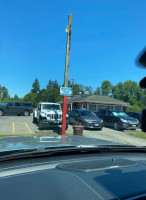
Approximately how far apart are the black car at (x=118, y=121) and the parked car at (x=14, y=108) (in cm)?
1472

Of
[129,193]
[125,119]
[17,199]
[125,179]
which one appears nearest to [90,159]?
[125,179]

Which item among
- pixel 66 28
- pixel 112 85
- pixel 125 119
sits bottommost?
pixel 125 119

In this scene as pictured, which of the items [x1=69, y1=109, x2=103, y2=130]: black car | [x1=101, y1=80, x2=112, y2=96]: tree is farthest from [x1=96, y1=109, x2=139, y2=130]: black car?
[x1=101, y1=80, x2=112, y2=96]: tree

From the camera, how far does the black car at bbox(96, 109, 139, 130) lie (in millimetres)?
16297

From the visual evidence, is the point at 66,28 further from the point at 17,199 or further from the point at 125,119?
the point at 17,199

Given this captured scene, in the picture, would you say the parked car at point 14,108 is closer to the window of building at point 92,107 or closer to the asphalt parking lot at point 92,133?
the window of building at point 92,107

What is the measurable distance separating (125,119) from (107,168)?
15.3 metres

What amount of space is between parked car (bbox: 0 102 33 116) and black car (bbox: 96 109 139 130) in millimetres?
14715

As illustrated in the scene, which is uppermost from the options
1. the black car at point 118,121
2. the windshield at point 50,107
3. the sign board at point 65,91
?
the sign board at point 65,91

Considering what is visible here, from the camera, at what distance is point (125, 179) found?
1656 mm

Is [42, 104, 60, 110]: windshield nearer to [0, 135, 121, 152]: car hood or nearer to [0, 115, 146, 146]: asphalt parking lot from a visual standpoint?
[0, 115, 146, 146]: asphalt parking lot

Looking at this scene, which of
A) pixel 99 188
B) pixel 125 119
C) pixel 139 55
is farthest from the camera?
pixel 125 119

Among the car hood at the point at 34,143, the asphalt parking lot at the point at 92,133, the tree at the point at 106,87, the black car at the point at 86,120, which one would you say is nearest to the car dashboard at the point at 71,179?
the car hood at the point at 34,143

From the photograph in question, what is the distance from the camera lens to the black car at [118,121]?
1630cm
